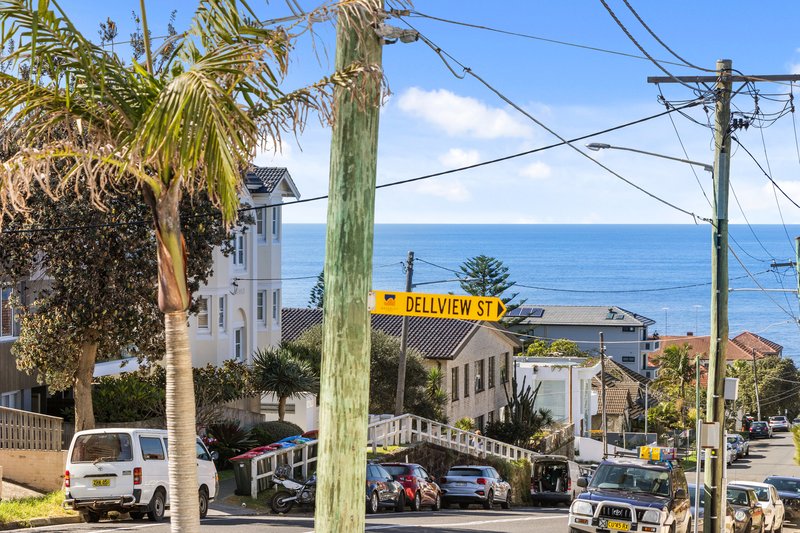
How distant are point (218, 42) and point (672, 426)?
85314 millimetres

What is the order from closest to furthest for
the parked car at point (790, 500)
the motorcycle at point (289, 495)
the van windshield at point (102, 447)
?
the van windshield at point (102, 447)
the motorcycle at point (289, 495)
the parked car at point (790, 500)

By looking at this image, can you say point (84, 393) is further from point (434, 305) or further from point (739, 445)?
point (739, 445)

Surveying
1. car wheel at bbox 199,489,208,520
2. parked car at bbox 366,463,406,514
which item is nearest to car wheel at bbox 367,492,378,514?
parked car at bbox 366,463,406,514

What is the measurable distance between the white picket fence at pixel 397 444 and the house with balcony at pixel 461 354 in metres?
5.98

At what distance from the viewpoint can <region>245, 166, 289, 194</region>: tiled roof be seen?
44531mm

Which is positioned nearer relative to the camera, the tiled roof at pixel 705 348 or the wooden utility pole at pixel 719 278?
the wooden utility pole at pixel 719 278

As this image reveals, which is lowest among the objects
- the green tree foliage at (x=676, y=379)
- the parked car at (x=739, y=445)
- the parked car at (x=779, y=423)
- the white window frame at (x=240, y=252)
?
the parked car at (x=779, y=423)

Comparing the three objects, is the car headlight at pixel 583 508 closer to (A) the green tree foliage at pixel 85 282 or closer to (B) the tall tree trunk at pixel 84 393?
(A) the green tree foliage at pixel 85 282

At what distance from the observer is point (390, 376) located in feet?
162

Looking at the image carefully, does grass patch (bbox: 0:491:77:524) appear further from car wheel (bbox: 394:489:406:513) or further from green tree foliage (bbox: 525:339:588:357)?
green tree foliage (bbox: 525:339:588:357)

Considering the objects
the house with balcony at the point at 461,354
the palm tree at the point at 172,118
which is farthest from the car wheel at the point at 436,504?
the palm tree at the point at 172,118

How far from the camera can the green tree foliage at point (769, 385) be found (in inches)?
4232

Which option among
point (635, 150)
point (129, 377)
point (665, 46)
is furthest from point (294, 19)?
point (129, 377)

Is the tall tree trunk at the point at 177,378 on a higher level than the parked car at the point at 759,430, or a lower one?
higher
